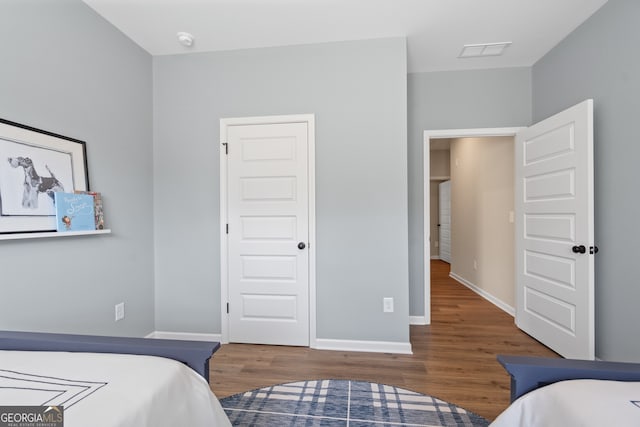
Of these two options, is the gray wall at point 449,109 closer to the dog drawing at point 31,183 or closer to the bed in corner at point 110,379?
the bed in corner at point 110,379

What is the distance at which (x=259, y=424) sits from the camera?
5.27 feet

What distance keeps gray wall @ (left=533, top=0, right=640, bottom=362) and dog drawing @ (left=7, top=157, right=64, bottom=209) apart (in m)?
3.83

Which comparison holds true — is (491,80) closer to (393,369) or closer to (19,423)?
(393,369)

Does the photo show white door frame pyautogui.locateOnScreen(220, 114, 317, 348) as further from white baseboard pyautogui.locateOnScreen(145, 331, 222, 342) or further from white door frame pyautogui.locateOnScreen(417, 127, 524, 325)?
white door frame pyautogui.locateOnScreen(417, 127, 524, 325)

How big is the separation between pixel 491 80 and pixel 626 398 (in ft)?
10.4

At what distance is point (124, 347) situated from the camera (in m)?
1.06

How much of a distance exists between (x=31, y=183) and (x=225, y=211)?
1.29 meters

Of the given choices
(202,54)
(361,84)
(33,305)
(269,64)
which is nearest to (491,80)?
(361,84)

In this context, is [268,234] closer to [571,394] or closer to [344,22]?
[344,22]

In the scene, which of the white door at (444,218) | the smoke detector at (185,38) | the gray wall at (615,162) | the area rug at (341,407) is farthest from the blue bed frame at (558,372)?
the white door at (444,218)

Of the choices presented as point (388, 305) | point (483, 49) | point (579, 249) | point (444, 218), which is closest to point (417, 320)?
point (388, 305)

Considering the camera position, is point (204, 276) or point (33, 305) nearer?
point (33, 305)

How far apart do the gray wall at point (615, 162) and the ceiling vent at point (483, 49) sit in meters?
0.56

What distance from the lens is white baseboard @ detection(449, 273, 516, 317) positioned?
342 cm
